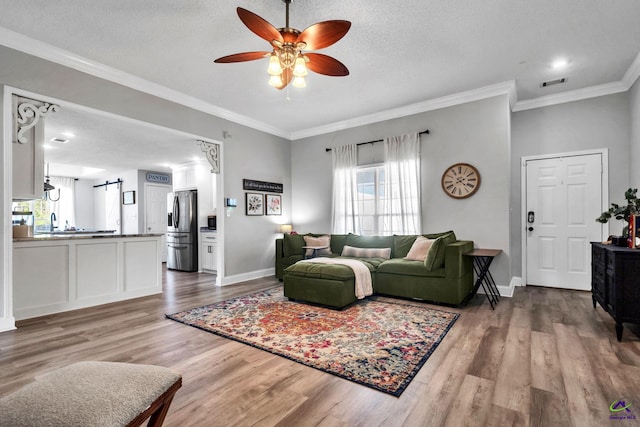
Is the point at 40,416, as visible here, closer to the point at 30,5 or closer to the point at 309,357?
the point at 309,357

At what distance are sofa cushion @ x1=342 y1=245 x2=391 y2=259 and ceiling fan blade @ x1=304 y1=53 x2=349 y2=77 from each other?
2.83 meters

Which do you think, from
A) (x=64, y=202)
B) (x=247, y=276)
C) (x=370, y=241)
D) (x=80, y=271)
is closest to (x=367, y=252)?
(x=370, y=241)

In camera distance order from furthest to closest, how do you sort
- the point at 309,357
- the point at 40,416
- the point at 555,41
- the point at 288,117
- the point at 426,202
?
the point at 288,117
the point at 426,202
the point at 555,41
the point at 309,357
the point at 40,416

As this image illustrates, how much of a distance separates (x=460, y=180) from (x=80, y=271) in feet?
17.2

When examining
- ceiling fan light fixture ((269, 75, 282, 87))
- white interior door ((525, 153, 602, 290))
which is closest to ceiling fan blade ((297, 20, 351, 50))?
ceiling fan light fixture ((269, 75, 282, 87))

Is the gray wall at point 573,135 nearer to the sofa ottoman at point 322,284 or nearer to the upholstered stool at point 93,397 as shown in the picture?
the sofa ottoman at point 322,284

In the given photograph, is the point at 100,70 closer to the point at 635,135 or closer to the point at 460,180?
the point at 460,180

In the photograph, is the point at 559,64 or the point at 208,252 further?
the point at 208,252

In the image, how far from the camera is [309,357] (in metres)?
2.39

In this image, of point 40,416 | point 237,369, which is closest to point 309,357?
point 237,369

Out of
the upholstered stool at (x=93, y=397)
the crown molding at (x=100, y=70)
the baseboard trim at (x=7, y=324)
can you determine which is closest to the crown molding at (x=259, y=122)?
the crown molding at (x=100, y=70)

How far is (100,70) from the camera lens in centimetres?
364

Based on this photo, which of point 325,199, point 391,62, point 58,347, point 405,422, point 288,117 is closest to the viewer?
point 405,422

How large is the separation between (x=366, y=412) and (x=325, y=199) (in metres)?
4.63
